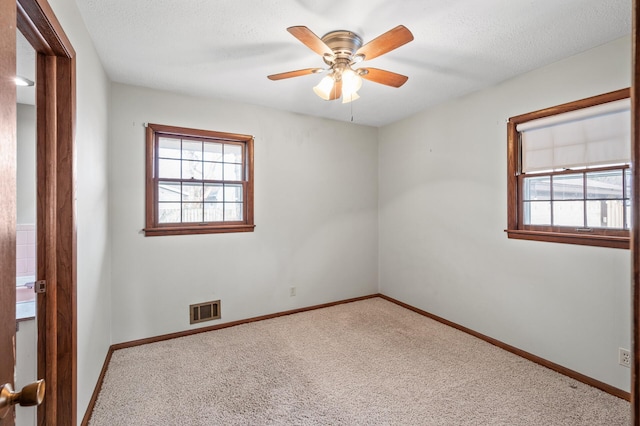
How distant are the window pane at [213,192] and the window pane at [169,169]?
0.32 metres

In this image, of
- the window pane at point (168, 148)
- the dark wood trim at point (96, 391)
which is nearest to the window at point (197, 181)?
the window pane at point (168, 148)

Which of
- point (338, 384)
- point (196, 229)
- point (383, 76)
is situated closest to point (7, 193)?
point (383, 76)

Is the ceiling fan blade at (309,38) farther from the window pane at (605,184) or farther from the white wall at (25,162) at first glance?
the window pane at (605,184)

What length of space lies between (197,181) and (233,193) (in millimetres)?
416

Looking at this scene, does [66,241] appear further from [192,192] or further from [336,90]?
[336,90]

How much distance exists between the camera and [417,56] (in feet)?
7.98

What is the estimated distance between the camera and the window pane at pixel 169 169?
3.16 m

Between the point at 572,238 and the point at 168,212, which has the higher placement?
the point at 168,212

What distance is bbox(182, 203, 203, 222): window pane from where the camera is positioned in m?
3.29

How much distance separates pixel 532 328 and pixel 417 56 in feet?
8.28

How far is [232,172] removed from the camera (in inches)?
140

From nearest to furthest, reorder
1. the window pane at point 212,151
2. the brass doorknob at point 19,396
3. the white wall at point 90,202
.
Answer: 1. the brass doorknob at point 19,396
2. the white wall at point 90,202
3. the window pane at point 212,151

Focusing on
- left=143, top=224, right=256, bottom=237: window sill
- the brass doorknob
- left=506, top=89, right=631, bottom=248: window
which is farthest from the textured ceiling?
the brass doorknob

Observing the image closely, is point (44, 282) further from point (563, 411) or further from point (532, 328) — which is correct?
point (532, 328)
